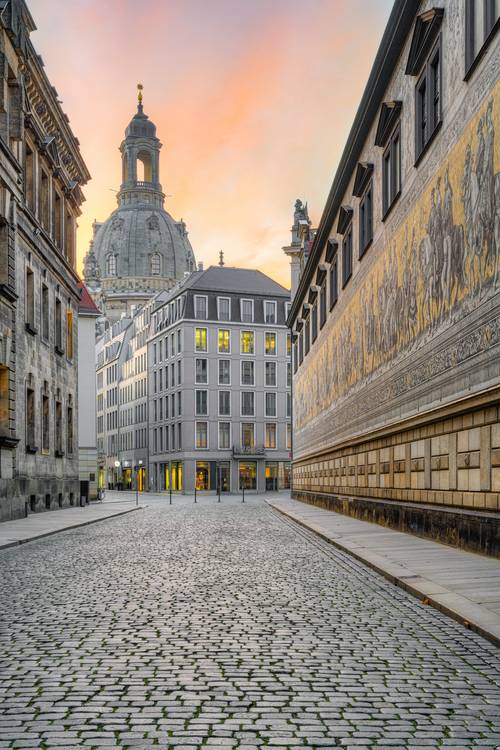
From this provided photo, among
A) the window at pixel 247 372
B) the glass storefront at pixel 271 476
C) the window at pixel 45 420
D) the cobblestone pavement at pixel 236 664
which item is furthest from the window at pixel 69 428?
the glass storefront at pixel 271 476

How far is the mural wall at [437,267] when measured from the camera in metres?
13.5

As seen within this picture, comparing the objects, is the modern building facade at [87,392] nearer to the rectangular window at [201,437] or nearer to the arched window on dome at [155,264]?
the rectangular window at [201,437]

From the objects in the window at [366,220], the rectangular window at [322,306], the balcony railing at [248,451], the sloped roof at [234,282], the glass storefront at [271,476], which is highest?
the sloped roof at [234,282]

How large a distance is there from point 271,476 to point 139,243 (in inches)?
3358

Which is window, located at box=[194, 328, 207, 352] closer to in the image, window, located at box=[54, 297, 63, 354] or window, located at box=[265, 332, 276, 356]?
window, located at box=[265, 332, 276, 356]

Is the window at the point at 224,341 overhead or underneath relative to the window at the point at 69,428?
overhead

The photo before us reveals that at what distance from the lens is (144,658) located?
664 cm

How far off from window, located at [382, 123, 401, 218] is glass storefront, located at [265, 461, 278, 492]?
198ft

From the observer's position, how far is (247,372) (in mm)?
82000

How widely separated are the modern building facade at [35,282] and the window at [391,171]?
11722 mm

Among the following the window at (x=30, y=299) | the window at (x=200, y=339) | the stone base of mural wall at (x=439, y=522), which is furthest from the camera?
the window at (x=200, y=339)

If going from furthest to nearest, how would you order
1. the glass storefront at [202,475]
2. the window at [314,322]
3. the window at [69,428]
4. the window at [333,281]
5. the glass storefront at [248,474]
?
the glass storefront at [248,474] → the glass storefront at [202,475] → the window at [314,322] → the window at [69,428] → the window at [333,281]

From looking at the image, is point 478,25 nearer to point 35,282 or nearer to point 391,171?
point 391,171

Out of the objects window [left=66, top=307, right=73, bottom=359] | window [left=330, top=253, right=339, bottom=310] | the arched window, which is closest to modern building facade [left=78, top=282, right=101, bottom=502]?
window [left=66, top=307, right=73, bottom=359]
